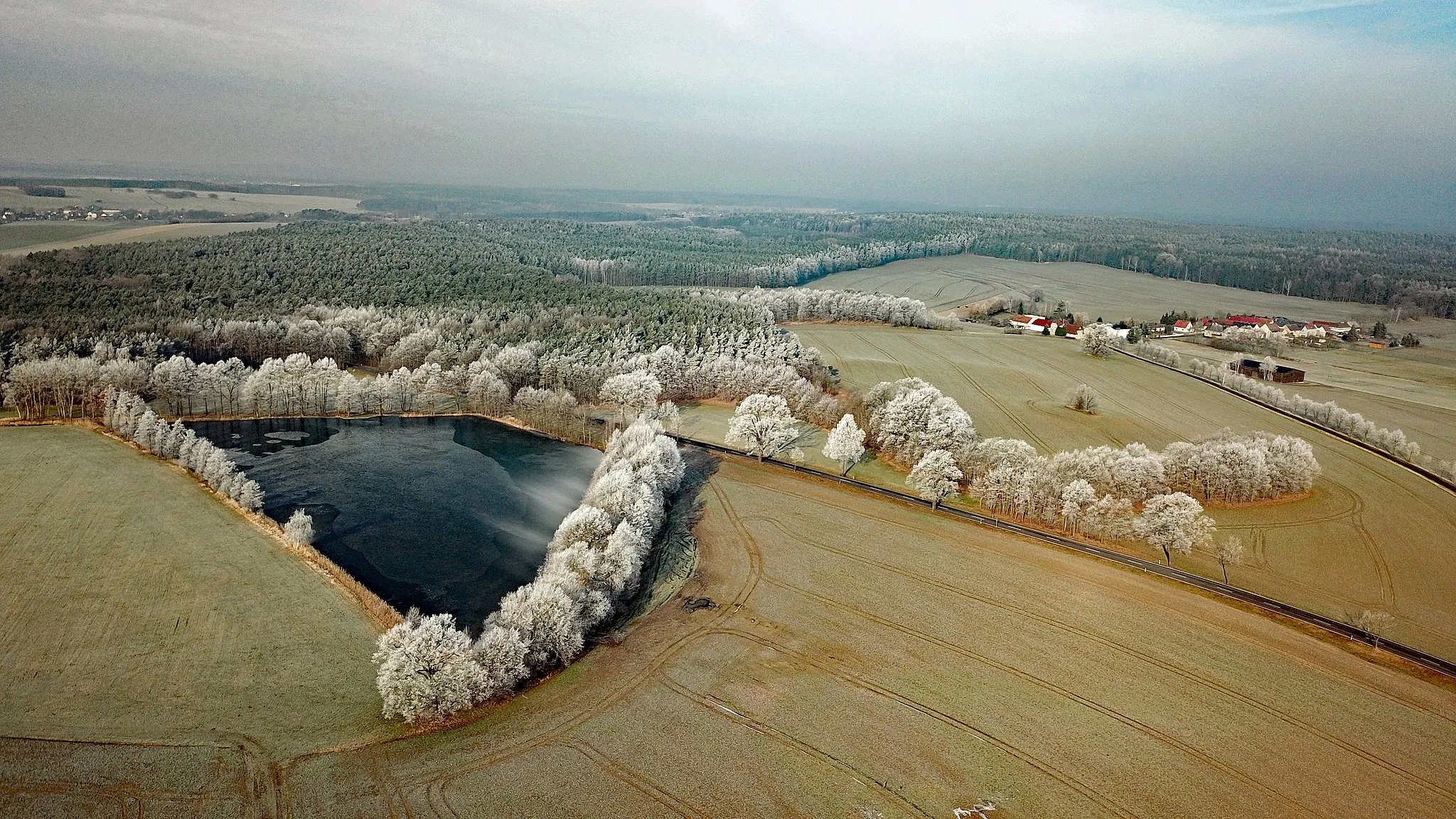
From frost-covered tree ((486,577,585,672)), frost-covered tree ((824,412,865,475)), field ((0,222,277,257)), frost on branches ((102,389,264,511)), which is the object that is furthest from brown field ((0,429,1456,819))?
field ((0,222,277,257))

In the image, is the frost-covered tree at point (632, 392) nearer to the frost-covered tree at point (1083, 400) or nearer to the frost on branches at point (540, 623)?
the frost on branches at point (540, 623)

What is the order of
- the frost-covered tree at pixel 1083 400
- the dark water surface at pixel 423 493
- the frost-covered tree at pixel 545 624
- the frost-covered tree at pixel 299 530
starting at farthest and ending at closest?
the frost-covered tree at pixel 1083 400
the frost-covered tree at pixel 299 530
the dark water surface at pixel 423 493
the frost-covered tree at pixel 545 624

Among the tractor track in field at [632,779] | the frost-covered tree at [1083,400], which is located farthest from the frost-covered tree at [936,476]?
the tractor track in field at [632,779]

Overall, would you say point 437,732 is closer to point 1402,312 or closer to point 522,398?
point 522,398

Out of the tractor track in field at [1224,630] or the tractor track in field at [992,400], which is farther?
the tractor track in field at [992,400]

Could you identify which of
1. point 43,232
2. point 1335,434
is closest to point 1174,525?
point 1335,434

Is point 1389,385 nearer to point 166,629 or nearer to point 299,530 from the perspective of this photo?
point 299,530
